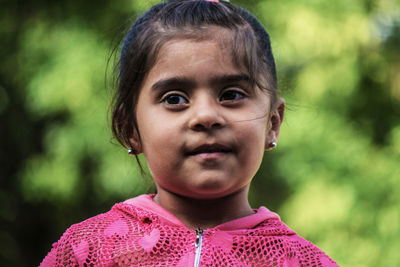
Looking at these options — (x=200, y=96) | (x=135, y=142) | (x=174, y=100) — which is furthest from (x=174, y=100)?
(x=135, y=142)

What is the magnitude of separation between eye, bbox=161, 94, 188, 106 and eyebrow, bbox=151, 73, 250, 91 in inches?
1.4

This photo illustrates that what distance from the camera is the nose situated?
1.80 m

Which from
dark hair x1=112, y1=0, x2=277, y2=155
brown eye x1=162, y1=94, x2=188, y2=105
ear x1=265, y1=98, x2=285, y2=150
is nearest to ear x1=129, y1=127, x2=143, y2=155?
dark hair x1=112, y1=0, x2=277, y2=155

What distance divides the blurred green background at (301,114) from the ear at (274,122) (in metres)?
2.04

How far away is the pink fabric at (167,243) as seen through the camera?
1866 mm

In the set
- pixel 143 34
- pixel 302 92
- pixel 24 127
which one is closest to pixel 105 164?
pixel 24 127

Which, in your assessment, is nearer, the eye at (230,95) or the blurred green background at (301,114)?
the eye at (230,95)

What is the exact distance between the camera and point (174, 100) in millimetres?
1914

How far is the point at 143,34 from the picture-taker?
2086mm

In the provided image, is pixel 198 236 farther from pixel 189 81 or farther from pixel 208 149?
pixel 189 81

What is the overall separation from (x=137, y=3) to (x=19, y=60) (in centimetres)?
129

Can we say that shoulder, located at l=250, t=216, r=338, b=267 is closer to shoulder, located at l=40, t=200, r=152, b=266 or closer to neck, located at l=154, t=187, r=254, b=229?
neck, located at l=154, t=187, r=254, b=229

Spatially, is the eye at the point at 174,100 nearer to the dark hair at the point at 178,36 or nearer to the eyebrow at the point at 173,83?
the eyebrow at the point at 173,83

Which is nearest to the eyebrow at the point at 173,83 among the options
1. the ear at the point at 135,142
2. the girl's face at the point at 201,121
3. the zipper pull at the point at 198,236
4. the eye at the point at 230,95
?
the girl's face at the point at 201,121
